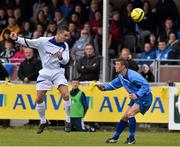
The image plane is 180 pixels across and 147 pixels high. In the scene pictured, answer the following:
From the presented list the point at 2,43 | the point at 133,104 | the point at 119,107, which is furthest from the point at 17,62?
the point at 133,104

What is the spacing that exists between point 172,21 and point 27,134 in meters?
5.79

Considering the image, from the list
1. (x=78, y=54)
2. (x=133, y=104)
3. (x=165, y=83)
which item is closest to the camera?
(x=133, y=104)

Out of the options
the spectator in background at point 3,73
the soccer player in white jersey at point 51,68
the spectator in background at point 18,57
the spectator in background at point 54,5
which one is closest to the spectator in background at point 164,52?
the soccer player in white jersey at point 51,68

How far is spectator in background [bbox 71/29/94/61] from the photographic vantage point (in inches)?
811

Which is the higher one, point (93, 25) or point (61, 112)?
point (93, 25)

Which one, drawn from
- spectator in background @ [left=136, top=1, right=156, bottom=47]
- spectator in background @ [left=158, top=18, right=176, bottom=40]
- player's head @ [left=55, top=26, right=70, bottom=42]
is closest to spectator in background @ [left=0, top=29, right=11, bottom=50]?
spectator in background @ [left=136, top=1, right=156, bottom=47]

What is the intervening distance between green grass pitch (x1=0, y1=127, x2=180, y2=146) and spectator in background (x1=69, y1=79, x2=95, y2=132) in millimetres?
393

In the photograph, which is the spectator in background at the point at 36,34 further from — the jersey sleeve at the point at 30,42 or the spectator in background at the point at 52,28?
the jersey sleeve at the point at 30,42

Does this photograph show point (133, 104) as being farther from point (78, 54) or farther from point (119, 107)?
point (78, 54)

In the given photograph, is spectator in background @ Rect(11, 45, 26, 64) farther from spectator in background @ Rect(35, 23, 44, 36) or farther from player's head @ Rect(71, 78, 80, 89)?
player's head @ Rect(71, 78, 80, 89)

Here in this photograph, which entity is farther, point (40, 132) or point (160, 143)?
point (40, 132)

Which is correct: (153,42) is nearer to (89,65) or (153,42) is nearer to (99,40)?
(99,40)

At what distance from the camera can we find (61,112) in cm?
1939

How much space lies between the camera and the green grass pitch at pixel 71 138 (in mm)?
15117
